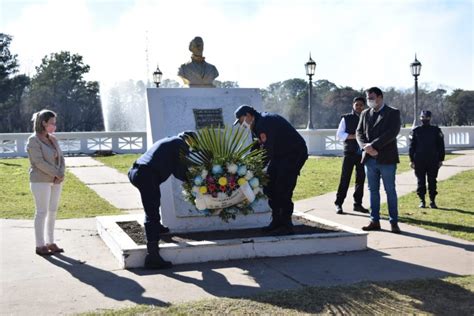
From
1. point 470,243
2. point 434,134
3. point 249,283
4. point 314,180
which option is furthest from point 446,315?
point 314,180

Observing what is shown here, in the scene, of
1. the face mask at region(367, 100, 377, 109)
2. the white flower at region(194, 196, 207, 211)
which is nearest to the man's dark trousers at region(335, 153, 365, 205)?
the face mask at region(367, 100, 377, 109)

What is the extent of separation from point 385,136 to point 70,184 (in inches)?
351

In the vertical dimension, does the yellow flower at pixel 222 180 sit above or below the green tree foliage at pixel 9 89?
below

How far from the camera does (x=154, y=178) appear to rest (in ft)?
20.2

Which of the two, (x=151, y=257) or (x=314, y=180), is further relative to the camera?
(x=314, y=180)

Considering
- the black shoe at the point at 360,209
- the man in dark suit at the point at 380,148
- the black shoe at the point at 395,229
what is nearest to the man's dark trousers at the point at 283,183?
the man in dark suit at the point at 380,148

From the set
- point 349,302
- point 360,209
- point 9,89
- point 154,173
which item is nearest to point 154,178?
point 154,173

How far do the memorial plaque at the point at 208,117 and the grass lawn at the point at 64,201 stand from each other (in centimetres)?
295

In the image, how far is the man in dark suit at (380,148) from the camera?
7820 millimetres

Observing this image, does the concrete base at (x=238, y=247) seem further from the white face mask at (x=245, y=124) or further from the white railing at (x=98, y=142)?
the white railing at (x=98, y=142)

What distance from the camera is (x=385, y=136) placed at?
25.6 ft

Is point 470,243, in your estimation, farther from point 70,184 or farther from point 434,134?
point 70,184

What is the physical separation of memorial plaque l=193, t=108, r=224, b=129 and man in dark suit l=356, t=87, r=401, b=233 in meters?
2.08

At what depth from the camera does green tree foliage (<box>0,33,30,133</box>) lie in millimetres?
44406
